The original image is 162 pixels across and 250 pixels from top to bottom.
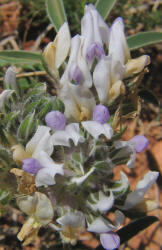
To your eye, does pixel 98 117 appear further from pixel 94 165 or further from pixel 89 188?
pixel 89 188

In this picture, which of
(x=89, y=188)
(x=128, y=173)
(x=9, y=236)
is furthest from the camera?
(x=128, y=173)

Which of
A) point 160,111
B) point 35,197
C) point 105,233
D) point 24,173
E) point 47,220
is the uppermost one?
point 24,173

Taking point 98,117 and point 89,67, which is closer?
point 98,117

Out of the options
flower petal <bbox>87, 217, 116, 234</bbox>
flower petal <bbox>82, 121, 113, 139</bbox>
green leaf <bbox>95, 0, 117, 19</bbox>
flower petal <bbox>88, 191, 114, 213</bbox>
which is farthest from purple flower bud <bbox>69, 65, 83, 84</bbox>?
green leaf <bbox>95, 0, 117, 19</bbox>

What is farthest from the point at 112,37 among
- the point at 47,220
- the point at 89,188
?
the point at 47,220

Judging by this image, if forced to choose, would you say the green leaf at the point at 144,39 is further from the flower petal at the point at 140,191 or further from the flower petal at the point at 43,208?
the flower petal at the point at 43,208

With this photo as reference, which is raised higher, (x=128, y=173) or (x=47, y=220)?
(x=47, y=220)
